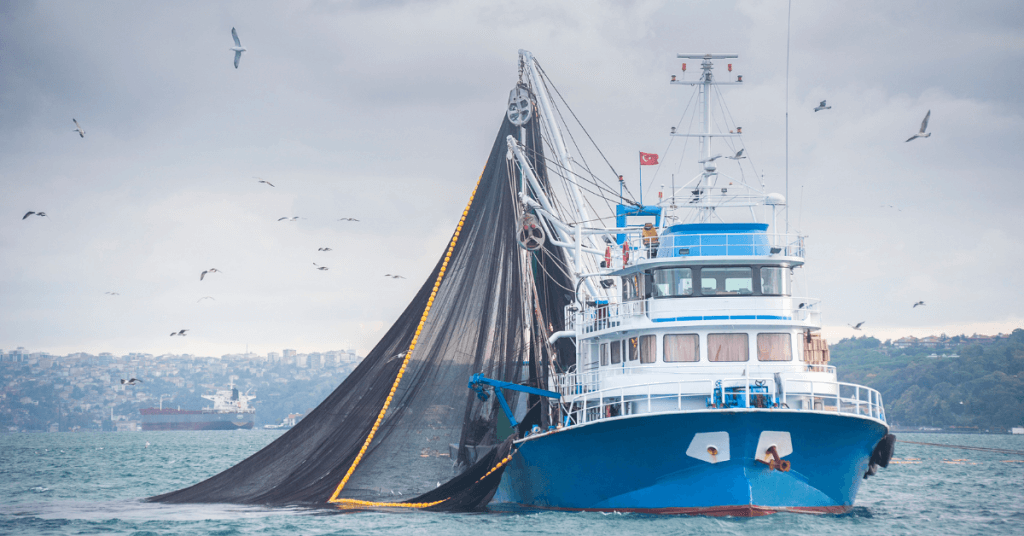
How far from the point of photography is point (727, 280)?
30156mm

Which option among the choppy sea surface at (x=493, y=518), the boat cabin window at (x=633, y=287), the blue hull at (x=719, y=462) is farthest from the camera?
the boat cabin window at (x=633, y=287)

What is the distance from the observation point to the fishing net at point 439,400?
34.1m

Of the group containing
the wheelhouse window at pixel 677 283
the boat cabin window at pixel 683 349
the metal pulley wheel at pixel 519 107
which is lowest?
the boat cabin window at pixel 683 349

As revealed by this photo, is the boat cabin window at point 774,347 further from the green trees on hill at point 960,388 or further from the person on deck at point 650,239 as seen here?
the green trees on hill at point 960,388

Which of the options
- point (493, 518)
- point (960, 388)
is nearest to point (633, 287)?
point (493, 518)

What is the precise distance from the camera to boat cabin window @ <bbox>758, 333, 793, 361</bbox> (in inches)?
1163

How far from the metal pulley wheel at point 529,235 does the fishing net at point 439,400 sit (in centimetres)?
177

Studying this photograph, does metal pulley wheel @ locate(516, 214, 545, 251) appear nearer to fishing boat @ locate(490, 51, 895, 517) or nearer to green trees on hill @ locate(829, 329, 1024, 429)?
fishing boat @ locate(490, 51, 895, 517)

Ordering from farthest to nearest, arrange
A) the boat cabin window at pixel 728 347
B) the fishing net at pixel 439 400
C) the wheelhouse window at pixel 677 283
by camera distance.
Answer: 1. the fishing net at pixel 439 400
2. the wheelhouse window at pixel 677 283
3. the boat cabin window at pixel 728 347

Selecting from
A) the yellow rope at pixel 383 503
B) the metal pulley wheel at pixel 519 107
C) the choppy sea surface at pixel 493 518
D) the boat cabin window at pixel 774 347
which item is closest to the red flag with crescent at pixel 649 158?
the metal pulley wheel at pixel 519 107

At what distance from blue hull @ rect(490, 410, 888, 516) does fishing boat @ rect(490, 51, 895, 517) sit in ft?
0.11

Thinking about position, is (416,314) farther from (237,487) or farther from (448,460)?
(237,487)

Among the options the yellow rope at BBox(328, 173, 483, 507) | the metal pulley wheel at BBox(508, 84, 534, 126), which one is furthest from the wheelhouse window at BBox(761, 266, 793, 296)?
the metal pulley wheel at BBox(508, 84, 534, 126)

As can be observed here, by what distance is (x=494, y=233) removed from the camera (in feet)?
129
